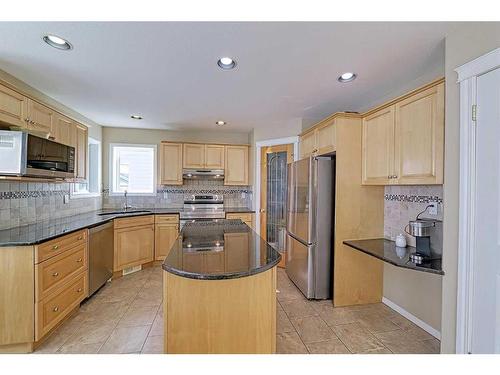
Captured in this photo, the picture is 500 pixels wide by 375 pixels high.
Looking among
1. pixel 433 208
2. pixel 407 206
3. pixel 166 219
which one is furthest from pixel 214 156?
pixel 433 208

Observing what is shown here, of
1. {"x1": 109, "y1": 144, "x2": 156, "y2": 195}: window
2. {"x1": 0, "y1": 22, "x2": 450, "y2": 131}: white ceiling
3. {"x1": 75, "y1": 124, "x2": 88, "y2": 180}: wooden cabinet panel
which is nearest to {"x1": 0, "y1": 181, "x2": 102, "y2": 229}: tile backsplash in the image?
{"x1": 75, "y1": 124, "x2": 88, "y2": 180}: wooden cabinet panel

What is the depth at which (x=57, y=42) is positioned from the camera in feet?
5.98

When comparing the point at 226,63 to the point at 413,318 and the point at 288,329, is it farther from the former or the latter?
the point at 413,318

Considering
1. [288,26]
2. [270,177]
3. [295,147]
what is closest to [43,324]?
[288,26]

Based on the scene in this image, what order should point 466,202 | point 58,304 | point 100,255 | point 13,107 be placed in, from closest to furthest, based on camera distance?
point 466,202
point 13,107
point 58,304
point 100,255

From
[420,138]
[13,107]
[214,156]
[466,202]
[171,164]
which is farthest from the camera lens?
[214,156]

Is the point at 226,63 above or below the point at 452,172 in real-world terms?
above

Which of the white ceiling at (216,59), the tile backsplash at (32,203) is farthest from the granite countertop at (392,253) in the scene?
the tile backsplash at (32,203)

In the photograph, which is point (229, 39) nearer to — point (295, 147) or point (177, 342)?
point (177, 342)

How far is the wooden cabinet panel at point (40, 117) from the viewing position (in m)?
2.27

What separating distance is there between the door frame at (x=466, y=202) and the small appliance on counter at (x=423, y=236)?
1.54 feet

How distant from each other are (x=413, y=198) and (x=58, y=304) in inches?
139

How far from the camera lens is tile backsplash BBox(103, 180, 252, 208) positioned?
4527 mm

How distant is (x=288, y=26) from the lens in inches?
63.4
